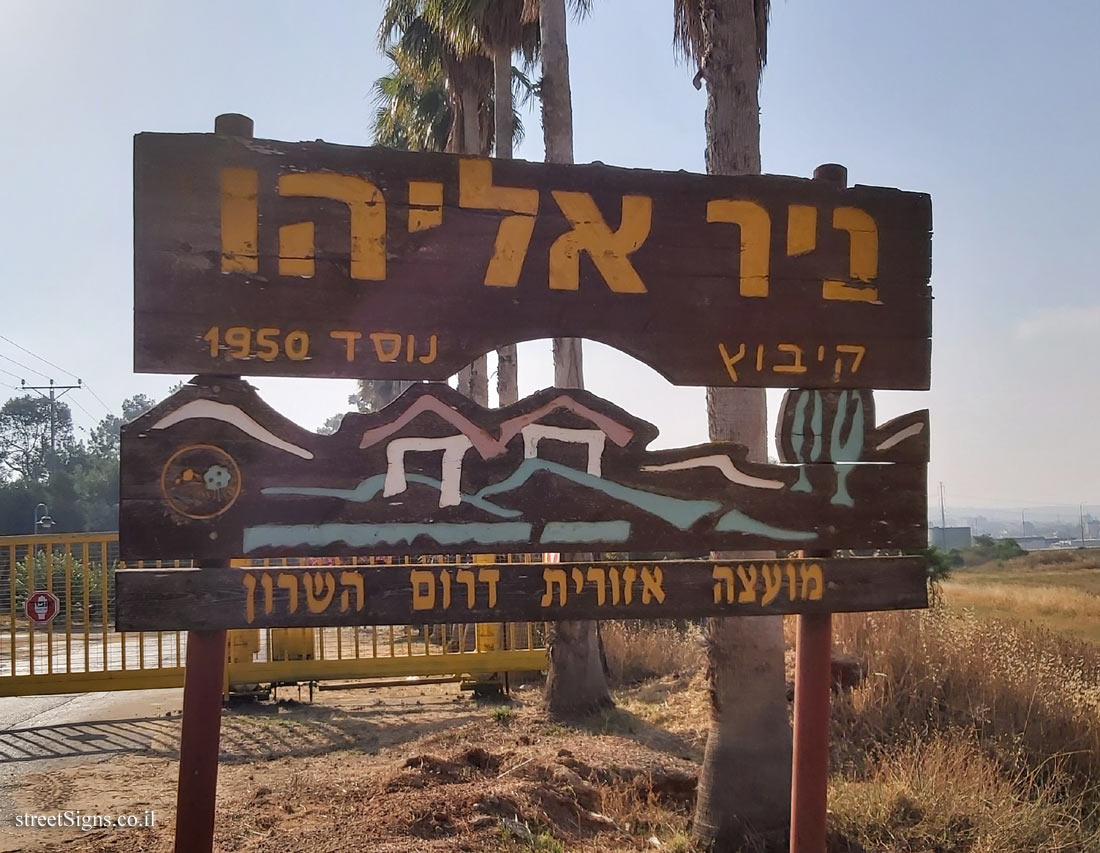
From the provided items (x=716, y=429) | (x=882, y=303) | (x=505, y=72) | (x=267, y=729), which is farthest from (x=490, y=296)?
(x=505, y=72)

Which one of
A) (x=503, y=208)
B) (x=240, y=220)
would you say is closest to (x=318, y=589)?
(x=240, y=220)

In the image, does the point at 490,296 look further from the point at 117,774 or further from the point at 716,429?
the point at 117,774

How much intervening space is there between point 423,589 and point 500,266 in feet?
4.36

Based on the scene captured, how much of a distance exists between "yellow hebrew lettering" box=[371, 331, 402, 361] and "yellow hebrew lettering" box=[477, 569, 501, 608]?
91 centimetres

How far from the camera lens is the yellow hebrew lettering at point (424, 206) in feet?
11.6

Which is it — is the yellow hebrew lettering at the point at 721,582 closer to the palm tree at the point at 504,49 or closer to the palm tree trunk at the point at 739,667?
the palm tree trunk at the point at 739,667

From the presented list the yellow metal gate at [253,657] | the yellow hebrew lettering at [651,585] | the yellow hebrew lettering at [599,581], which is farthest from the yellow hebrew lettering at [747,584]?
the yellow metal gate at [253,657]

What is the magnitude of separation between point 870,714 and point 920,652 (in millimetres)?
1025

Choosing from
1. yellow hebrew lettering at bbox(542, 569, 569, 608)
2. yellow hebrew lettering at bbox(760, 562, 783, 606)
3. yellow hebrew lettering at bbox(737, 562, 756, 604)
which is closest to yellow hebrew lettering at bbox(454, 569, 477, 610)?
yellow hebrew lettering at bbox(542, 569, 569, 608)

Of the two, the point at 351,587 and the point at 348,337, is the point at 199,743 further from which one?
the point at 348,337

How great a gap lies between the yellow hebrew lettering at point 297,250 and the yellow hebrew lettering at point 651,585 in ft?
5.88

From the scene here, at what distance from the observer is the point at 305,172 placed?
3.44 meters

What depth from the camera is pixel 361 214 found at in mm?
3488

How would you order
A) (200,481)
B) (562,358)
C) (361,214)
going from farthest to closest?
1. (562,358)
2. (361,214)
3. (200,481)
